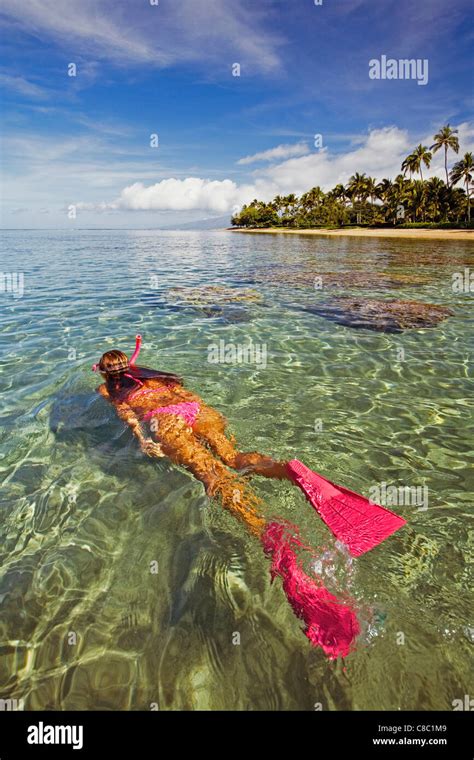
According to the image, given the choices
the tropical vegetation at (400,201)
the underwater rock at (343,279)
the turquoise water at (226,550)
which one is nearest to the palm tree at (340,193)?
the tropical vegetation at (400,201)

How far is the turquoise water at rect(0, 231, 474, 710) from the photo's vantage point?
2.93 meters

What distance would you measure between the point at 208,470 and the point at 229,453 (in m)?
0.51

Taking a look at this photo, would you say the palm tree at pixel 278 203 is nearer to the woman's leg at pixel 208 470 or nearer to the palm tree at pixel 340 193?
the palm tree at pixel 340 193

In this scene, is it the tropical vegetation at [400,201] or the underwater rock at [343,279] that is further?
the tropical vegetation at [400,201]

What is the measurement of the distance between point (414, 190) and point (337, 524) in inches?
3820

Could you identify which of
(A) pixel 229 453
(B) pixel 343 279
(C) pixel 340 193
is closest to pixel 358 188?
(C) pixel 340 193

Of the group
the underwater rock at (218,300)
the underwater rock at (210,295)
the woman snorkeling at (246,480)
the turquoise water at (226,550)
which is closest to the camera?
the turquoise water at (226,550)

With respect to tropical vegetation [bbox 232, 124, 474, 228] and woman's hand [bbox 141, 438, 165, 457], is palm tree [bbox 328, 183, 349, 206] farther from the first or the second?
woman's hand [bbox 141, 438, 165, 457]

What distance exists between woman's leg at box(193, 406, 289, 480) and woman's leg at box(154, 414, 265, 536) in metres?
0.14

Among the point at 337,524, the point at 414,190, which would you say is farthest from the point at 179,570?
the point at 414,190

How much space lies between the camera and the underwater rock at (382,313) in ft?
40.7

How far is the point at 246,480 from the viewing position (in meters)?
4.79

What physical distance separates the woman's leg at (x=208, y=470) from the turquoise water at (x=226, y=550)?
0.64 feet

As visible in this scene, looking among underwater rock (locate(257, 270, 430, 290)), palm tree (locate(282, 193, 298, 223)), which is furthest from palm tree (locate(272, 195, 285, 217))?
underwater rock (locate(257, 270, 430, 290))
